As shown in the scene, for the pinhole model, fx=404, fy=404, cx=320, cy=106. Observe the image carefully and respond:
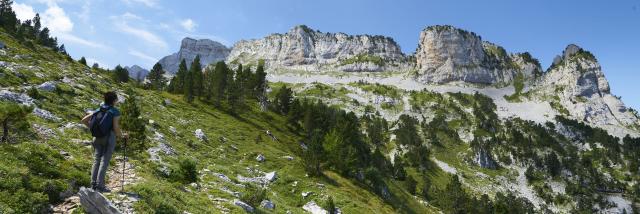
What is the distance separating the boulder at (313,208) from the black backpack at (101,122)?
2305 centimetres

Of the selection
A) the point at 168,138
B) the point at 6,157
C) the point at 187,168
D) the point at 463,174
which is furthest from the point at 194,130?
the point at 463,174

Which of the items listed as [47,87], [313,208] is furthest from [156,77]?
[313,208]

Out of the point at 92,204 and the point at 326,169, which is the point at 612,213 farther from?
the point at 92,204

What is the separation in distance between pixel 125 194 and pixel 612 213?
20647 centimetres

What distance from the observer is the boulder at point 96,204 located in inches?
483

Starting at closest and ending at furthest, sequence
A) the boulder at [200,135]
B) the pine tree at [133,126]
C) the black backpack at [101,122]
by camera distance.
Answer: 1. the black backpack at [101,122]
2. the pine tree at [133,126]
3. the boulder at [200,135]

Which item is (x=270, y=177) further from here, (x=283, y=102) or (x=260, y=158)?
(x=283, y=102)

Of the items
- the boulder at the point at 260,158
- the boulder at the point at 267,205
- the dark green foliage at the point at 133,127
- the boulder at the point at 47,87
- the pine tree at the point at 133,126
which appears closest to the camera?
the boulder at the point at 267,205

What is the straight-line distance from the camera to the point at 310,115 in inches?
3642

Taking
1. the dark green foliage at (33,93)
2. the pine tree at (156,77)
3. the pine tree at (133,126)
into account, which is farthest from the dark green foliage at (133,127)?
the pine tree at (156,77)

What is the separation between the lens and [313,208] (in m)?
35.4

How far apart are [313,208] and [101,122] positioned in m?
24.7

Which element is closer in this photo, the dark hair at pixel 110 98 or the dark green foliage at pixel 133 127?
the dark hair at pixel 110 98

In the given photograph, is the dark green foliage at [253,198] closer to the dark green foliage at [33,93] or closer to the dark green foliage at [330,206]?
the dark green foliage at [330,206]
